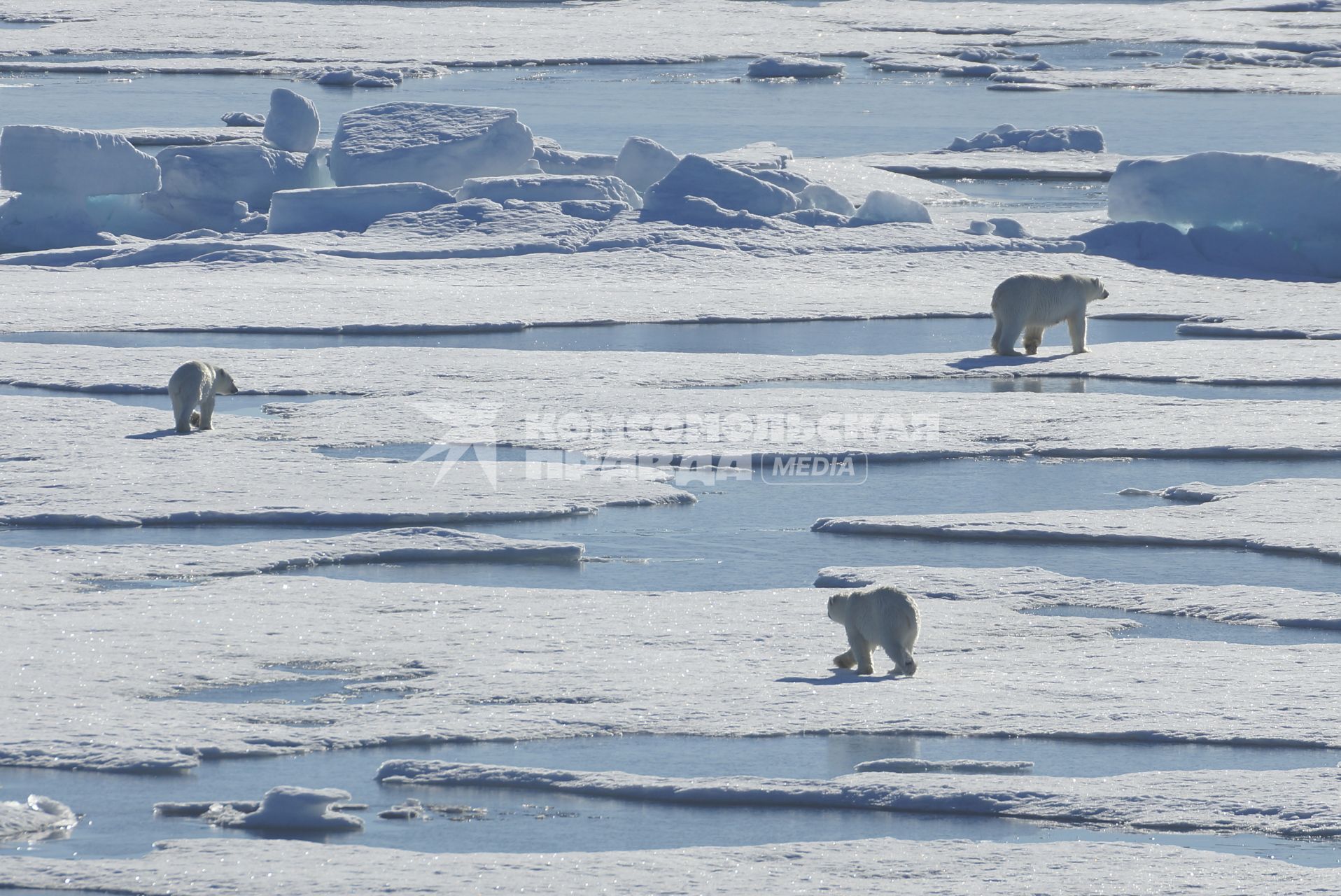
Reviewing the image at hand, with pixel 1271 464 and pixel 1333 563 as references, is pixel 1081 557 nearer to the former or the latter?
pixel 1333 563

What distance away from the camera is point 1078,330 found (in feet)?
35.9

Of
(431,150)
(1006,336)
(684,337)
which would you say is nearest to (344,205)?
(431,150)

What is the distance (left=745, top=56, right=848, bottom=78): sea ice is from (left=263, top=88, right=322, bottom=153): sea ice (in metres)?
13.1

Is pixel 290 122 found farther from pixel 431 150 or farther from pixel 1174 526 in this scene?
pixel 1174 526

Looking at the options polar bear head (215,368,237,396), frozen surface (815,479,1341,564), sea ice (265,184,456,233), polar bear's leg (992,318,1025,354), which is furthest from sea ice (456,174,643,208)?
frozen surface (815,479,1341,564)

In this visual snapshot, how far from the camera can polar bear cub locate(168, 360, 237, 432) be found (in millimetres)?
8492

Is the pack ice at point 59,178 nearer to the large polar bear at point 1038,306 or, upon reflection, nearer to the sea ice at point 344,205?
the sea ice at point 344,205

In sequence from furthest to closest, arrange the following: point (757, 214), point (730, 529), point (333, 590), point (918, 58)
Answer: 1. point (918, 58)
2. point (757, 214)
3. point (730, 529)
4. point (333, 590)

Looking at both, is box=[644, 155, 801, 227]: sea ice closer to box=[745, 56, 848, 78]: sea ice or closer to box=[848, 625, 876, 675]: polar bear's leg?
box=[848, 625, 876, 675]: polar bear's leg

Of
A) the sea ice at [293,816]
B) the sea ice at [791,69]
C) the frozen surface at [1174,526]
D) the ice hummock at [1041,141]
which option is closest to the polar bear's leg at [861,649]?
the sea ice at [293,816]

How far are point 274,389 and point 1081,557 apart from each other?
4925 millimetres

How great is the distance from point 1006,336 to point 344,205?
7.08 metres

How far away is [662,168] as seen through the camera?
16500 mm

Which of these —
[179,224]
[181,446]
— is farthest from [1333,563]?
[179,224]
